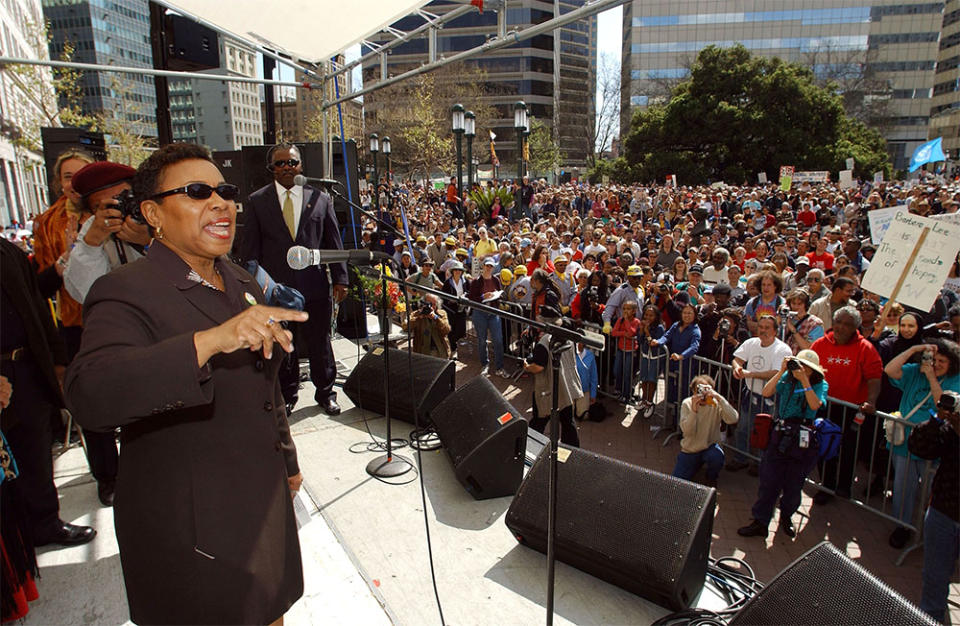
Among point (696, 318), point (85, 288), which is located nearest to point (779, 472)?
point (696, 318)

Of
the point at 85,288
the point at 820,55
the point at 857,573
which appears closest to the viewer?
the point at 857,573

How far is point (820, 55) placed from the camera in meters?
68.5

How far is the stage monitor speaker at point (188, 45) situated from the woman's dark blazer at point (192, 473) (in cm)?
506

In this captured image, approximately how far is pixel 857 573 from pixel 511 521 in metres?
1.61

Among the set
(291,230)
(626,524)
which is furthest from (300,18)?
(626,524)

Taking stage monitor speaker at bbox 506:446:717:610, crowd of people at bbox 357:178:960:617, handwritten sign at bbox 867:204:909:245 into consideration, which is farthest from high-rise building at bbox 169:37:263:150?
stage monitor speaker at bbox 506:446:717:610

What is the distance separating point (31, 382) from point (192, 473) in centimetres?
190

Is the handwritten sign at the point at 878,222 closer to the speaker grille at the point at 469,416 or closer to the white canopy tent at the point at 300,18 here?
the speaker grille at the point at 469,416

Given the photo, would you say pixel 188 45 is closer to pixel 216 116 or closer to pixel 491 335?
pixel 491 335

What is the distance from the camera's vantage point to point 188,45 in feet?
18.5

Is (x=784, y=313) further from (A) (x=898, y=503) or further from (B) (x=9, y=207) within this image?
(B) (x=9, y=207)

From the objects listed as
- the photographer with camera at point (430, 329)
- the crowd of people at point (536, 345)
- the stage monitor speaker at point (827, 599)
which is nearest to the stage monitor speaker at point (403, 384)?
the crowd of people at point (536, 345)

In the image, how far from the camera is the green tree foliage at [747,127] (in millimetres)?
32125

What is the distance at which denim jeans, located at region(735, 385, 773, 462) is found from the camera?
5.75m
